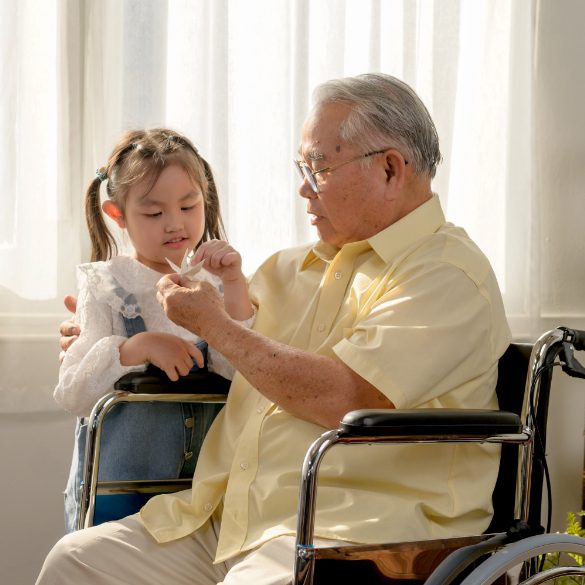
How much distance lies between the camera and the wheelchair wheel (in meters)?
1.29

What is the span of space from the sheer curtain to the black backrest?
1.15m

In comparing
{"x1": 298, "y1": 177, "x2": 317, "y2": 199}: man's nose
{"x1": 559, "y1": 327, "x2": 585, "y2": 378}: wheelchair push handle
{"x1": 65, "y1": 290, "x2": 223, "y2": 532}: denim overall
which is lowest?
{"x1": 65, "y1": 290, "x2": 223, "y2": 532}: denim overall

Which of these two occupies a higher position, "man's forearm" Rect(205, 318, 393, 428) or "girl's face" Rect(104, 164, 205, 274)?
"girl's face" Rect(104, 164, 205, 274)

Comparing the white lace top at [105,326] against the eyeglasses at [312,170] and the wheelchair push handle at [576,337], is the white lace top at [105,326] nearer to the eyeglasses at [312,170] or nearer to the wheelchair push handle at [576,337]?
the eyeglasses at [312,170]

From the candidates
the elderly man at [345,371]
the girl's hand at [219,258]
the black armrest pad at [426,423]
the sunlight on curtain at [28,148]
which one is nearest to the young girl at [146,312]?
the girl's hand at [219,258]

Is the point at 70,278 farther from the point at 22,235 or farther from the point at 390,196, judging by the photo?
the point at 390,196

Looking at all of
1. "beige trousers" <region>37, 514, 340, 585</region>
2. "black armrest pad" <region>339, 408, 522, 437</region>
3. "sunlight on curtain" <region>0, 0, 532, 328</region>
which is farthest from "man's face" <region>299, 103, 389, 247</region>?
"sunlight on curtain" <region>0, 0, 532, 328</region>

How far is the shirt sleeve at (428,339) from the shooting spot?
151 centimetres

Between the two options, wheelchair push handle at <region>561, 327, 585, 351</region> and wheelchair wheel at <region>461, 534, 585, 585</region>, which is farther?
wheelchair push handle at <region>561, 327, 585, 351</region>

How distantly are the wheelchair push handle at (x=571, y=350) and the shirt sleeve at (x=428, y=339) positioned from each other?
4.6 inches

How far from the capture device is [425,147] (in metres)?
1.77

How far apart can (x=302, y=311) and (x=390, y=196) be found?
0.29 meters

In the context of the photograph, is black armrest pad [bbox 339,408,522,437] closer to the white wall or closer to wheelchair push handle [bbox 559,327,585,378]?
wheelchair push handle [bbox 559,327,585,378]

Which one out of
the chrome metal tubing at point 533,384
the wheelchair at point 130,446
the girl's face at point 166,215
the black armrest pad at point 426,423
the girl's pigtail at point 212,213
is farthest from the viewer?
the girl's pigtail at point 212,213
